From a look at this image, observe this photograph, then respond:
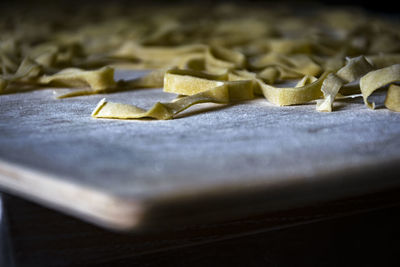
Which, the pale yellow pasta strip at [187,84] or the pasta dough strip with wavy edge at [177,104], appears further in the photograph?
the pale yellow pasta strip at [187,84]

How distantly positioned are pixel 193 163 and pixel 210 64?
2.53 ft

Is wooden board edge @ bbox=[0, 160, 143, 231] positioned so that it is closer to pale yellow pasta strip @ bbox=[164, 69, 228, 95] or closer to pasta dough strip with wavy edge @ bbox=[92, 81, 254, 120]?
pasta dough strip with wavy edge @ bbox=[92, 81, 254, 120]

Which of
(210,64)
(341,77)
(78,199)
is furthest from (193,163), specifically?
(210,64)

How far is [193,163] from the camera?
62 centimetres

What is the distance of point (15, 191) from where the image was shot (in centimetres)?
62

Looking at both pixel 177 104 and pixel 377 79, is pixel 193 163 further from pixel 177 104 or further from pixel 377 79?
pixel 377 79

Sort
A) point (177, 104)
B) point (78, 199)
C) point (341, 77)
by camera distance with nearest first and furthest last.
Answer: point (78, 199) < point (177, 104) < point (341, 77)

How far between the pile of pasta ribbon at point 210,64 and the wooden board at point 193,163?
0.10 m

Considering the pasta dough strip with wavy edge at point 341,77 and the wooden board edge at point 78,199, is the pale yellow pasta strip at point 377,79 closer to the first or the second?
the pasta dough strip with wavy edge at point 341,77

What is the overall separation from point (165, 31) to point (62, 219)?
3.77 ft

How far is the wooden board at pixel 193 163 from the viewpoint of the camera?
1.74 feet

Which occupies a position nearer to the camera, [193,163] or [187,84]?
[193,163]

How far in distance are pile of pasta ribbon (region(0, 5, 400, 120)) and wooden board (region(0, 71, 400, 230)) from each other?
101mm

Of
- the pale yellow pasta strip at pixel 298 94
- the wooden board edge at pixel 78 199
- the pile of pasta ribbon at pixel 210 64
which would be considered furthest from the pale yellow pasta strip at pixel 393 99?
the wooden board edge at pixel 78 199
